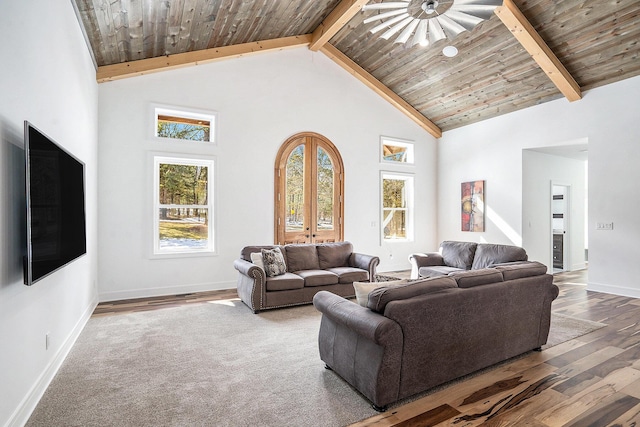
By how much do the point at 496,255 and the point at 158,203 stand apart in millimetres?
5142

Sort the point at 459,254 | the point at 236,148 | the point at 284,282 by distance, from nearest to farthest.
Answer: the point at 284,282 < the point at 459,254 < the point at 236,148

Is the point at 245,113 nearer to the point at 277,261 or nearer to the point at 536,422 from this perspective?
the point at 277,261

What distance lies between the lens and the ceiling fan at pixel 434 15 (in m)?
3.01

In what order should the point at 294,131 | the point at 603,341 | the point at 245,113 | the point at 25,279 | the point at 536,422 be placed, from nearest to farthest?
the point at 25,279, the point at 536,422, the point at 603,341, the point at 245,113, the point at 294,131

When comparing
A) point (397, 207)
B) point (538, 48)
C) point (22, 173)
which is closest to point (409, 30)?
point (538, 48)

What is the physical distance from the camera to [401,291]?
7.48 feet

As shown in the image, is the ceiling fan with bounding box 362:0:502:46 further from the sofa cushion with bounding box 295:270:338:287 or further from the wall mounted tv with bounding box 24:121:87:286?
the sofa cushion with bounding box 295:270:338:287

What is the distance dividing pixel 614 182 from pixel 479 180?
2299 millimetres

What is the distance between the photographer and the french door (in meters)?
6.21

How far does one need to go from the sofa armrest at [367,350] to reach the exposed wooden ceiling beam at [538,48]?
464cm

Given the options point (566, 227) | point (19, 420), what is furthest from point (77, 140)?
point (566, 227)

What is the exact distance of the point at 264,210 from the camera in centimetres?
603

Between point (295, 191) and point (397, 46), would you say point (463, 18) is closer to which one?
point (397, 46)

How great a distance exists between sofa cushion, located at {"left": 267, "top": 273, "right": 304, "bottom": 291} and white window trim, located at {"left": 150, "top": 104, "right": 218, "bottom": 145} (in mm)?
2603
